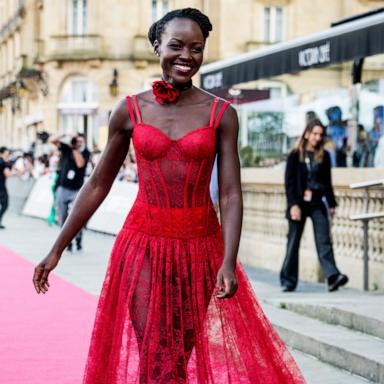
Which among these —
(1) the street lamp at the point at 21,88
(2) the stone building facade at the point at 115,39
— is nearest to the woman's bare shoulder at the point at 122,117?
(2) the stone building facade at the point at 115,39

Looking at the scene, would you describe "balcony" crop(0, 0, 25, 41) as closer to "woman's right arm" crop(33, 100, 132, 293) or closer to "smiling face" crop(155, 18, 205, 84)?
"woman's right arm" crop(33, 100, 132, 293)

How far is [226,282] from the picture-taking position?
15.9 ft

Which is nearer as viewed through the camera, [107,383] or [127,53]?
[107,383]

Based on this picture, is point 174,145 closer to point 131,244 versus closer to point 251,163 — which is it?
point 131,244

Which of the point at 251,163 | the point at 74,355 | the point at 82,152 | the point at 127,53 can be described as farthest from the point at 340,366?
the point at 127,53

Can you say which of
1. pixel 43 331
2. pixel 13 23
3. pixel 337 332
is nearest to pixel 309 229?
pixel 43 331

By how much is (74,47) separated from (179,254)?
164 ft

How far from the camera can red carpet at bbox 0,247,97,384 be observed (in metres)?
8.02

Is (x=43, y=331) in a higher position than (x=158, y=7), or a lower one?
lower

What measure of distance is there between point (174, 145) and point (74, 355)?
4.06 metres

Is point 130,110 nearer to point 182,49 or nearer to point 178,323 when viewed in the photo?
point 182,49

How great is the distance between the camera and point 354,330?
924 centimetres

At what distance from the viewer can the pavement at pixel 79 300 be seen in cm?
812

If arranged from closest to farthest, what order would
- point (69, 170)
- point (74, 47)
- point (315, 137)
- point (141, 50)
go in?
1. point (315, 137)
2. point (69, 170)
3. point (141, 50)
4. point (74, 47)
